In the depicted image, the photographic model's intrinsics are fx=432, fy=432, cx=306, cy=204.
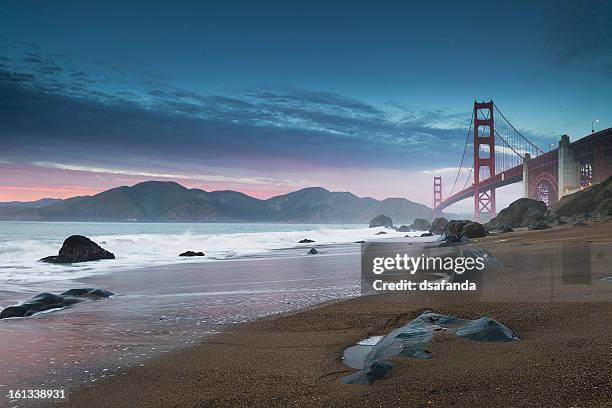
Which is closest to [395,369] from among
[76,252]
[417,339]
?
[417,339]

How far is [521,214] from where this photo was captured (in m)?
37.1

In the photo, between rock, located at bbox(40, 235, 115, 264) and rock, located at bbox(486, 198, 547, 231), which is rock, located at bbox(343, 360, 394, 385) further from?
rock, located at bbox(486, 198, 547, 231)

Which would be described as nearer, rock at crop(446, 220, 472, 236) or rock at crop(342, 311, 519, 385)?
rock at crop(342, 311, 519, 385)

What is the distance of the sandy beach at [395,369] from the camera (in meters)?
2.74

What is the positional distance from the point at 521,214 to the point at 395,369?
38.2 metres

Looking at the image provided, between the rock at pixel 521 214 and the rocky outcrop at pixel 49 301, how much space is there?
108 feet

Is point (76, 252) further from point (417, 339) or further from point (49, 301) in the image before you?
point (417, 339)

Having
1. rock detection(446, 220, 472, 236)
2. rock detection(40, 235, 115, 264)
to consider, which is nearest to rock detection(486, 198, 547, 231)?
rock detection(446, 220, 472, 236)

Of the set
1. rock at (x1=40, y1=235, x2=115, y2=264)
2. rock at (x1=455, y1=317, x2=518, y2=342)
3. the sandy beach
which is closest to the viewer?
the sandy beach

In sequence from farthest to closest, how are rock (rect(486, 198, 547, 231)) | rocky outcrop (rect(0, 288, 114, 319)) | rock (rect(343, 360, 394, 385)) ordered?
rock (rect(486, 198, 547, 231)) < rocky outcrop (rect(0, 288, 114, 319)) < rock (rect(343, 360, 394, 385))

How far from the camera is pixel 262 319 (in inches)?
225

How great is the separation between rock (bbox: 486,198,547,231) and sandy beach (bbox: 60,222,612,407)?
32.8 m

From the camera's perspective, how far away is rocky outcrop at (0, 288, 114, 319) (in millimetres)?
6477

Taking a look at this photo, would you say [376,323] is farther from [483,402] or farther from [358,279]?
[358,279]
